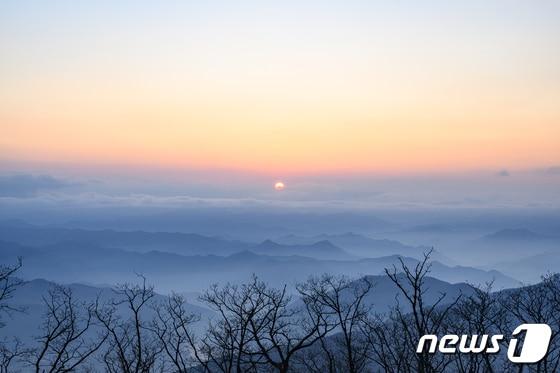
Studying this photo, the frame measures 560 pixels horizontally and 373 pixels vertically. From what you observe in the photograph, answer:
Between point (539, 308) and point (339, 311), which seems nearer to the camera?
point (339, 311)

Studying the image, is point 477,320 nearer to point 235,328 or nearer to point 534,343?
point 534,343

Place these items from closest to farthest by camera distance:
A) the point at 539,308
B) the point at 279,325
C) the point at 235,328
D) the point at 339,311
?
the point at 339,311 → the point at 235,328 → the point at 279,325 → the point at 539,308

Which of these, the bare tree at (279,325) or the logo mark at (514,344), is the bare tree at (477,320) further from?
the bare tree at (279,325)

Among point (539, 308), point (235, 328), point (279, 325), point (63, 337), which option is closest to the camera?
point (235, 328)

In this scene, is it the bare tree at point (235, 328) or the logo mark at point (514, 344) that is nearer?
the logo mark at point (514, 344)

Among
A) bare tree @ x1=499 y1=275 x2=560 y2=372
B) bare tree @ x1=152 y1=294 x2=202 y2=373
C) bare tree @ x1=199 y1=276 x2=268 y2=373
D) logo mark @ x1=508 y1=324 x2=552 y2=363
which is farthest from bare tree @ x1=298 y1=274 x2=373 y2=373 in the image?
bare tree @ x1=499 y1=275 x2=560 y2=372

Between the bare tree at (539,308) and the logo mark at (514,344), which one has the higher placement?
the logo mark at (514,344)

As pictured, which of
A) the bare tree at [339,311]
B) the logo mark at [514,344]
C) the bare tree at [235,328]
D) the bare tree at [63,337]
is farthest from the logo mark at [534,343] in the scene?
the bare tree at [63,337]

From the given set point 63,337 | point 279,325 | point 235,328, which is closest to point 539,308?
Result: point 279,325

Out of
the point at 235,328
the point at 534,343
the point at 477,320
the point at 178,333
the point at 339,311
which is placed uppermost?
the point at 339,311

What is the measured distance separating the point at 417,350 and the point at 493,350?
336 centimetres

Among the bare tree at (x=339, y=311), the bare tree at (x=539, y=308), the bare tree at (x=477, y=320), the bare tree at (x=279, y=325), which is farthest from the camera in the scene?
the bare tree at (x=539, y=308)

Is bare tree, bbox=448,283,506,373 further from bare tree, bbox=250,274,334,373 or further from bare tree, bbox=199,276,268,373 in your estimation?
bare tree, bbox=199,276,268,373

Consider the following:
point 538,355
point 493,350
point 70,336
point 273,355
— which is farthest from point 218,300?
point 273,355
